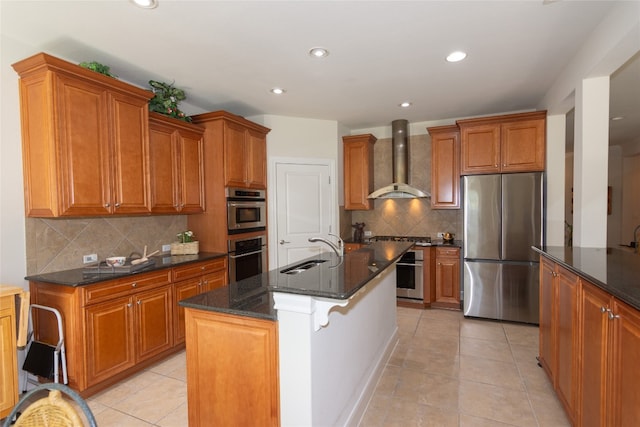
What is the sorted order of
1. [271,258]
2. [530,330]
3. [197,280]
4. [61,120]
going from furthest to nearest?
1. [271,258]
2. [530,330]
3. [197,280]
4. [61,120]

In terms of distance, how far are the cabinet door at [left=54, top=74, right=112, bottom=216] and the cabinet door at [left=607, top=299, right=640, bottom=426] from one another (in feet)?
10.7

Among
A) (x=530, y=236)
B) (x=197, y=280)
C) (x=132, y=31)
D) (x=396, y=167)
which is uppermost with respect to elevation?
(x=132, y=31)

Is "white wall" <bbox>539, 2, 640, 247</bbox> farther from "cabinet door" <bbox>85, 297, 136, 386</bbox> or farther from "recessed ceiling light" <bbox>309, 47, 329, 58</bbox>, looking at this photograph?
"cabinet door" <bbox>85, 297, 136, 386</bbox>

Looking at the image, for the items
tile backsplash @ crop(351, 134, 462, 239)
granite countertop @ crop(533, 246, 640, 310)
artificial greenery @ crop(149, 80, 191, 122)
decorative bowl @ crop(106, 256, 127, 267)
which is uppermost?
artificial greenery @ crop(149, 80, 191, 122)

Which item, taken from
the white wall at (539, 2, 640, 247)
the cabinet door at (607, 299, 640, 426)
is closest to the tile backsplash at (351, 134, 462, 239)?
the white wall at (539, 2, 640, 247)

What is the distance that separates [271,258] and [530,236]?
10.3ft

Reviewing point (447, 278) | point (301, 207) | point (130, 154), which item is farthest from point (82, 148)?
point (447, 278)

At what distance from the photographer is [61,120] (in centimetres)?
226

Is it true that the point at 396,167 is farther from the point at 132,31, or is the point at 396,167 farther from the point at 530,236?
the point at 132,31

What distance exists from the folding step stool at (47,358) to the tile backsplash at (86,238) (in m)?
0.39

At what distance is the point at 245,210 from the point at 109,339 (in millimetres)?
1843

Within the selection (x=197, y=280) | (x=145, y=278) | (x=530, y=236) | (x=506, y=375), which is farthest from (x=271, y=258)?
(x=530, y=236)

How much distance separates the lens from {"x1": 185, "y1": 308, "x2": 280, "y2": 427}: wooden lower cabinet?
1522mm

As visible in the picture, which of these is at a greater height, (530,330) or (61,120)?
→ (61,120)
